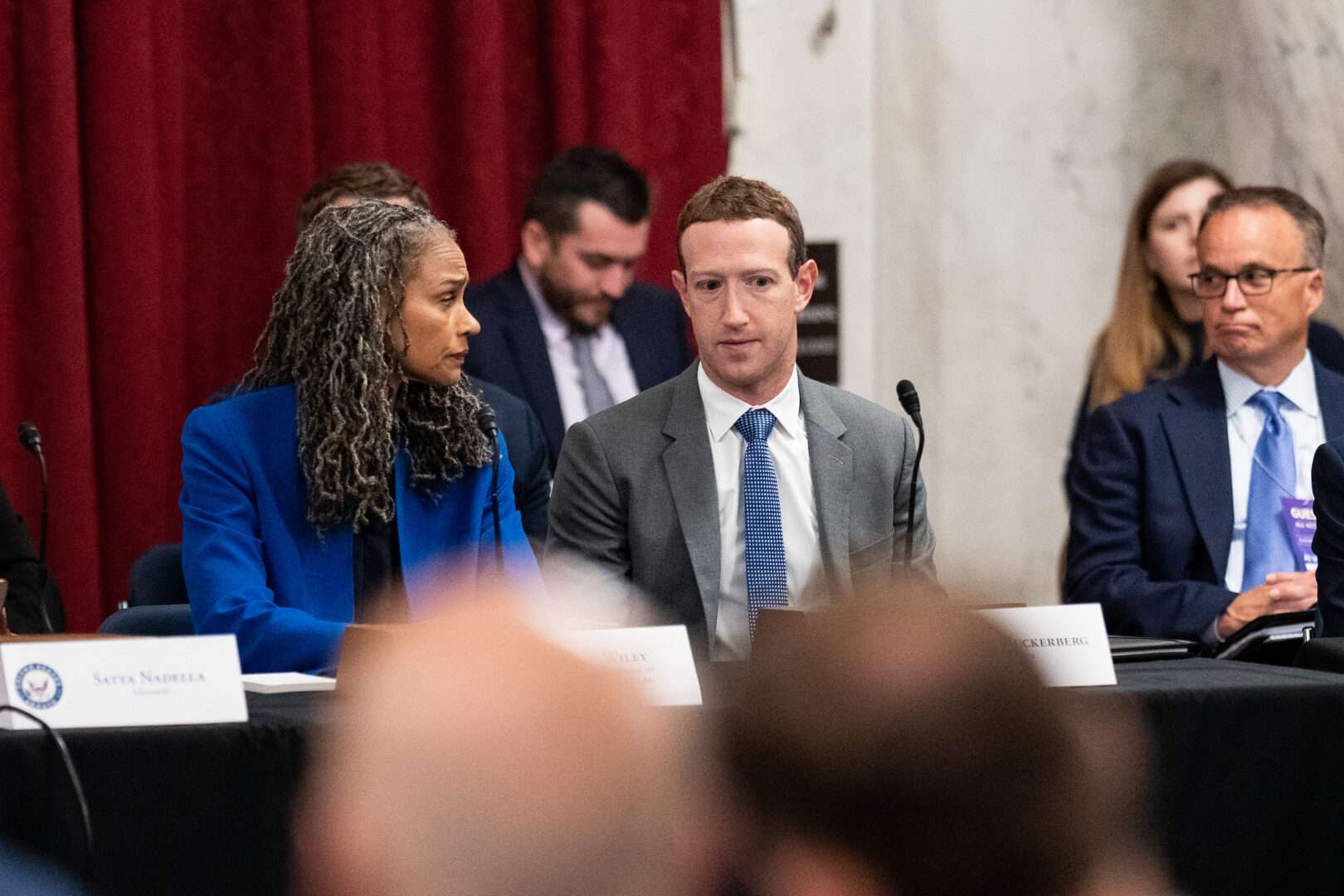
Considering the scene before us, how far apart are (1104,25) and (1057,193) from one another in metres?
0.47

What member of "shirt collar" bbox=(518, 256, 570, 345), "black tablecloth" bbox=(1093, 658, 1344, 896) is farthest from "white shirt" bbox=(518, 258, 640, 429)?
"black tablecloth" bbox=(1093, 658, 1344, 896)

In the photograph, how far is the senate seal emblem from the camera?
74.9 inches

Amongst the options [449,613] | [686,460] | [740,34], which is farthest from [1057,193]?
[449,613]

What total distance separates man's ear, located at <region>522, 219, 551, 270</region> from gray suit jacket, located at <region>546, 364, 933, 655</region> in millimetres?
1249

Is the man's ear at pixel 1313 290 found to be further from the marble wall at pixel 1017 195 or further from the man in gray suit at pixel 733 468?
the marble wall at pixel 1017 195

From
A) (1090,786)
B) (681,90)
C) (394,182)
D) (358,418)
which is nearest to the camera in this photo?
(1090,786)

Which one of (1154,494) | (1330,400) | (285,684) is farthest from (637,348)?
(285,684)

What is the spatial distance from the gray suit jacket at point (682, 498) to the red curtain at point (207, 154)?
157cm

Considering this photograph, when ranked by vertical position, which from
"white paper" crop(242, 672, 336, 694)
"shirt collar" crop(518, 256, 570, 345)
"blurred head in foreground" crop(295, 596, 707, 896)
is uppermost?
"shirt collar" crop(518, 256, 570, 345)

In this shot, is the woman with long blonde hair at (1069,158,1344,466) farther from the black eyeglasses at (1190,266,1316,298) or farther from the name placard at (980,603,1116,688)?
the name placard at (980,603,1116,688)

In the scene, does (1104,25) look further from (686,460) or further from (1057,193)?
(686,460)

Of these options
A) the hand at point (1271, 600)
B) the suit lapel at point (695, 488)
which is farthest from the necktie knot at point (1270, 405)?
the suit lapel at point (695, 488)

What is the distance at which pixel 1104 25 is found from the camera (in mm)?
4941

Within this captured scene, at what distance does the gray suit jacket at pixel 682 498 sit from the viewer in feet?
8.79
